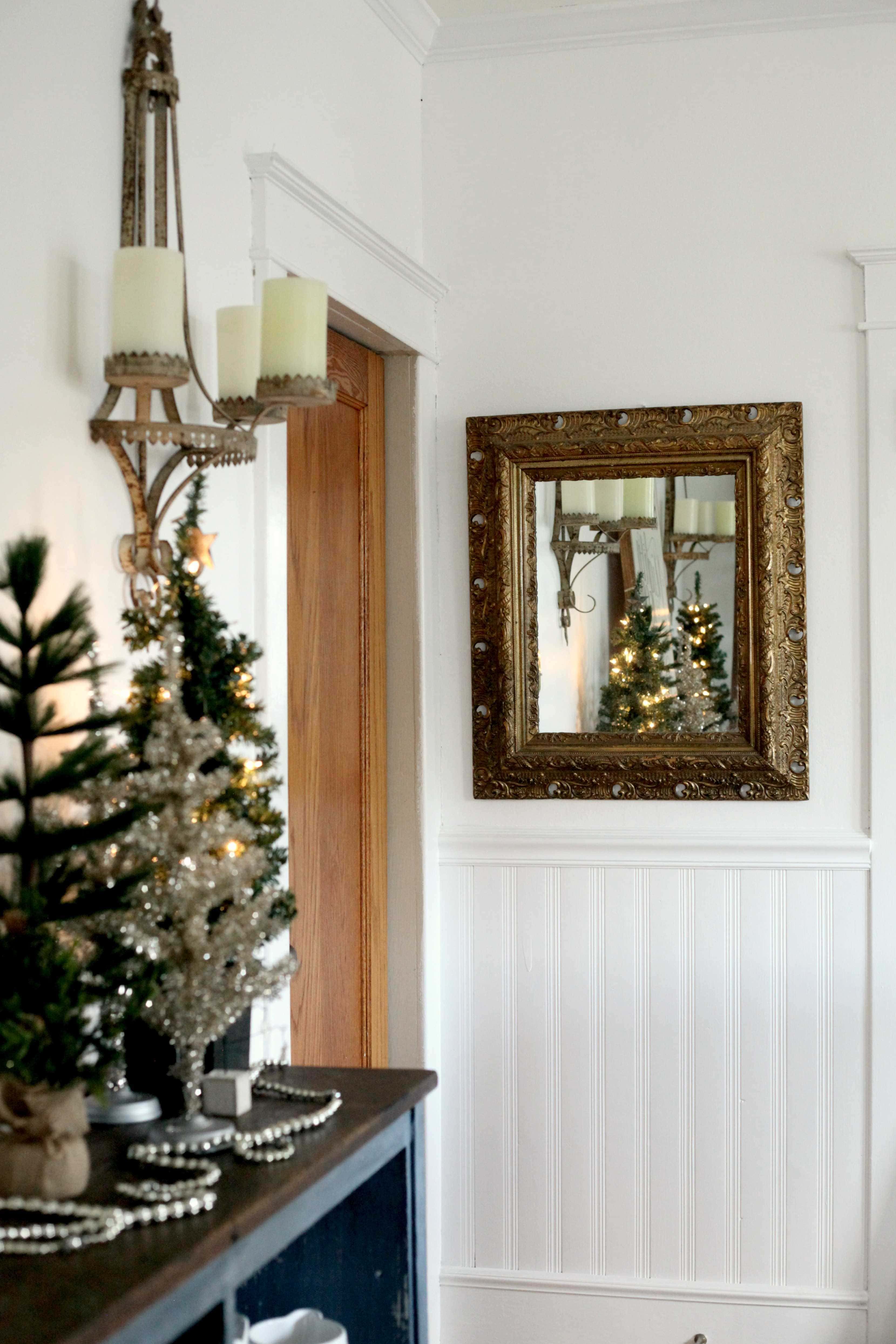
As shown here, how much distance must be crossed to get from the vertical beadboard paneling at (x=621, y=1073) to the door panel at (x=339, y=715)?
0.49m

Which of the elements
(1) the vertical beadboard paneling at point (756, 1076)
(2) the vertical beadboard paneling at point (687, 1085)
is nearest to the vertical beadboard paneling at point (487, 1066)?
(2) the vertical beadboard paneling at point (687, 1085)

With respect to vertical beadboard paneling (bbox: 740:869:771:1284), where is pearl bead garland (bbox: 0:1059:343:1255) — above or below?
above

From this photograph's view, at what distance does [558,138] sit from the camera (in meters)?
3.20

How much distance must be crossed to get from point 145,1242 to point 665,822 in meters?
2.12

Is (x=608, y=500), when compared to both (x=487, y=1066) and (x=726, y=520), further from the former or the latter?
(x=487, y=1066)

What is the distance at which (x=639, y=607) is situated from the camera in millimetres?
3086

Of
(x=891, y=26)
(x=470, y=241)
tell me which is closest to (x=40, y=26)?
(x=470, y=241)

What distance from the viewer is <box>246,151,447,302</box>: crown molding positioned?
2.32m

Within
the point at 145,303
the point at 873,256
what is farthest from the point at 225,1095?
the point at 873,256

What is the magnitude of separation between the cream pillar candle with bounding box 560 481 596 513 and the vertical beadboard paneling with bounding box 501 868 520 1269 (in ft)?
2.64

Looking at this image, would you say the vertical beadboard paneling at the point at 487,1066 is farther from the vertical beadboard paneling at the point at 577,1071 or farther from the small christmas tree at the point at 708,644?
the small christmas tree at the point at 708,644

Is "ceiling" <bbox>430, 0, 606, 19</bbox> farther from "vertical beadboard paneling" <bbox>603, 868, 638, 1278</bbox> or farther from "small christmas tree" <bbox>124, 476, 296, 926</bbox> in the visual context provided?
"small christmas tree" <bbox>124, 476, 296, 926</bbox>

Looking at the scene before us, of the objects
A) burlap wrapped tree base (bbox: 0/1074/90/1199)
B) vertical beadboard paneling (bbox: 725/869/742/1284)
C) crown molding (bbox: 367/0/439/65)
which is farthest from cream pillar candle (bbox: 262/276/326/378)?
vertical beadboard paneling (bbox: 725/869/742/1284)

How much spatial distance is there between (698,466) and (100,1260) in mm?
2361
